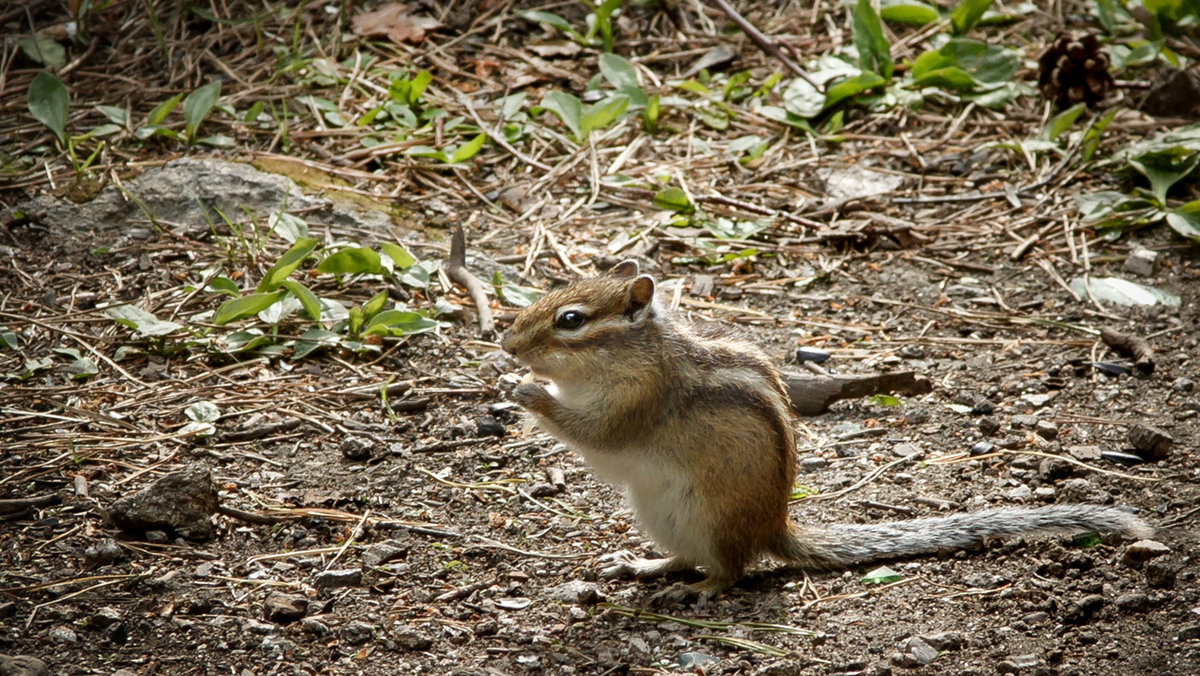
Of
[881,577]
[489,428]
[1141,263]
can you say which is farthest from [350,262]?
[1141,263]

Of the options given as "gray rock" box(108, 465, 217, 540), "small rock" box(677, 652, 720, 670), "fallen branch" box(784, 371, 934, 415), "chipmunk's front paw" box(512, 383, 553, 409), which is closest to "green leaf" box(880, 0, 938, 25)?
"fallen branch" box(784, 371, 934, 415)

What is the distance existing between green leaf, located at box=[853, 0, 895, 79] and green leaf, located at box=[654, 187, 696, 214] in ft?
5.17

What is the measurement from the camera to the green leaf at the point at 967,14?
6461 mm

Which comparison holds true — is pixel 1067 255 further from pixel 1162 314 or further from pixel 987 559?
pixel 987 559

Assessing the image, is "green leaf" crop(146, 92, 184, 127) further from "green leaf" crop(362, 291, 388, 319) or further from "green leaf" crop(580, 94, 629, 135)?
"green leaf" crop(580, 94, 629, 135)

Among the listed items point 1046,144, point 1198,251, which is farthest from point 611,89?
point 1198,251

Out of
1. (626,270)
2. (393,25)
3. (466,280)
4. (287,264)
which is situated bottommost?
(466,280)

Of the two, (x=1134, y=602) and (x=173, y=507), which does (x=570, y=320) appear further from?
(x=1134, y=602)

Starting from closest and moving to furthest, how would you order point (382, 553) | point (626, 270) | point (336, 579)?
1. point (336, 579)
2. point (382, 553)
3. point (626, 270)

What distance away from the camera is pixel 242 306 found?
417cm

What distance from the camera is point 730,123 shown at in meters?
6.16

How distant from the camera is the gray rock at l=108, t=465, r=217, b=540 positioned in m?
3.15

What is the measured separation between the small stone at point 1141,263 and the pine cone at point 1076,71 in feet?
4.46

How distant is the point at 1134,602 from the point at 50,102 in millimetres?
5078
